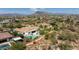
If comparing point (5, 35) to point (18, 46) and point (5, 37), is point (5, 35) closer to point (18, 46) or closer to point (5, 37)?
point (5, 37)

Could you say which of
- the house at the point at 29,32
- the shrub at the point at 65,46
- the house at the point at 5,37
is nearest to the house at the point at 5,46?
the house at the point at 5,37

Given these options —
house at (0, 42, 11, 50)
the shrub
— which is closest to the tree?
house at (0, 42, 11, 50)

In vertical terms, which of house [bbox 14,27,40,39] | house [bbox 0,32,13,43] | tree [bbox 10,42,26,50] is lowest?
tree [bbox 10,42,26,50]

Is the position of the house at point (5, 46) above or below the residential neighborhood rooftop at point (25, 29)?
below

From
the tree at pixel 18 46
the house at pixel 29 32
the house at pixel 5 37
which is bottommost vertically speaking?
the tree at pixel 18 46

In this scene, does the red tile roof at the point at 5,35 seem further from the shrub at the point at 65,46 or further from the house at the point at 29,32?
the shrub at the point at 65,46

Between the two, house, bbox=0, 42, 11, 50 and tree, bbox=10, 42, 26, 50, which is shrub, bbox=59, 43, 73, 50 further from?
house, bbox=0, 42, 11, 50

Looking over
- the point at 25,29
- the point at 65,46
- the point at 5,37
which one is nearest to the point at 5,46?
the point at 5,37
